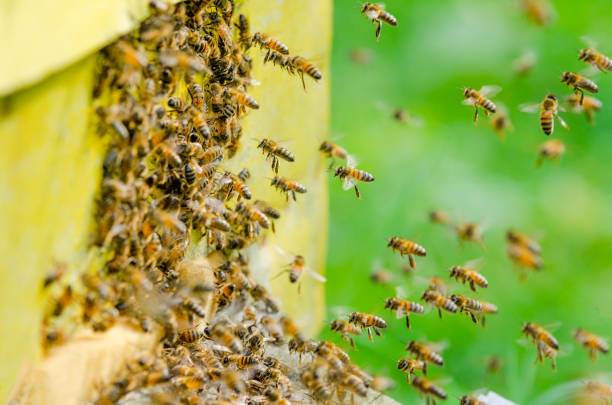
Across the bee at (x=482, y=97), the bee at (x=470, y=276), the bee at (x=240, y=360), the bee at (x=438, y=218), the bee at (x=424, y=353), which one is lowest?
the bee at (x=240, y=360)

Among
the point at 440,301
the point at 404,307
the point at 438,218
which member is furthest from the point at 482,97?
the point at 438,218

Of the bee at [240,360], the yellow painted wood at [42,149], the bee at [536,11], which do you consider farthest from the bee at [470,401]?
the bee at [536,11]

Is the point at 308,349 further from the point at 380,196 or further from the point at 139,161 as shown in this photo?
the point at 380,196

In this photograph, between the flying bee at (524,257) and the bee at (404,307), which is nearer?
the bee at (404,307)

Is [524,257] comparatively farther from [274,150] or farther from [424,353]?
[274,150]

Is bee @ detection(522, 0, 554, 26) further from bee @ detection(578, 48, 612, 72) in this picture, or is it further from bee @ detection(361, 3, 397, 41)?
bee @ detection(361, 3, 397, 41)

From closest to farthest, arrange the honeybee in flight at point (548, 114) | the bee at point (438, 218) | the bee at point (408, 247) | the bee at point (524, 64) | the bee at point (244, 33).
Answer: the bee at point (244, 33)
the honeybee in flight at point (548, 114)
the bee at point (408, 247)
the bee at point (438, 218)
the bee at point (524, 64)

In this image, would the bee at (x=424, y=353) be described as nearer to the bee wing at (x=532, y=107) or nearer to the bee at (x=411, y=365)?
the bee at (x=411, y=365)

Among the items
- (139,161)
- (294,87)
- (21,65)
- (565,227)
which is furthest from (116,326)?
(565,227)

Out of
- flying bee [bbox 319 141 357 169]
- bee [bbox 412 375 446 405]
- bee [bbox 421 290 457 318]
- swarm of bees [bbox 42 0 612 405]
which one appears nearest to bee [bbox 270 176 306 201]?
swarm of bees [bbox 42 0 612 405]
